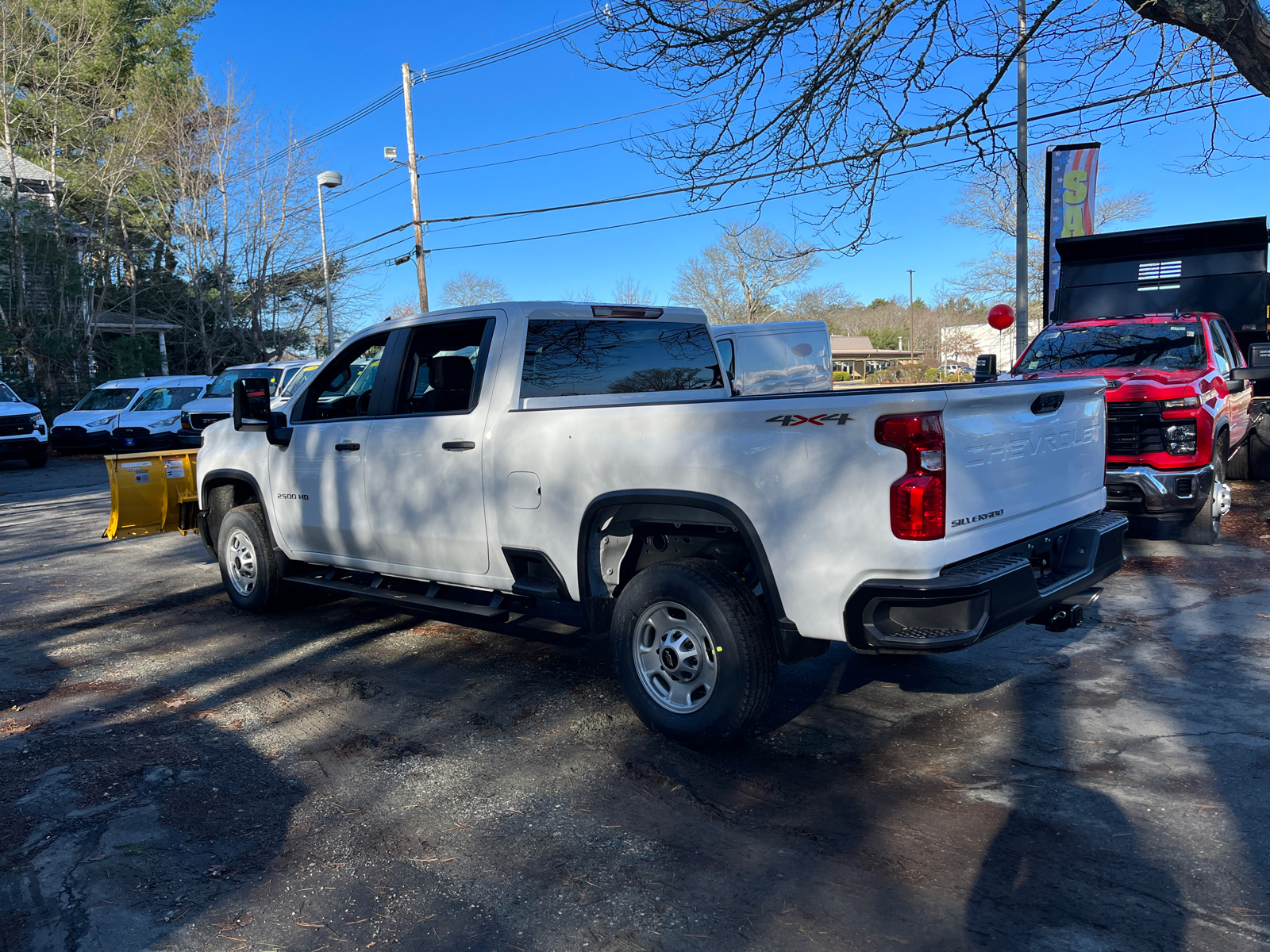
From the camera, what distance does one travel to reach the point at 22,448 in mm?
20281

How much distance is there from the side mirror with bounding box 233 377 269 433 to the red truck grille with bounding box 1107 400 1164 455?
22.1 feet

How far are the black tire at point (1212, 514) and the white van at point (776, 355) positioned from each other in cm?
602

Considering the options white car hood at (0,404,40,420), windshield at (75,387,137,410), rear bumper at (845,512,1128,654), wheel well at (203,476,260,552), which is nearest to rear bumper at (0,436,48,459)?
white car hood at (0,404,40,420)

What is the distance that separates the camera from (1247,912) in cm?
286

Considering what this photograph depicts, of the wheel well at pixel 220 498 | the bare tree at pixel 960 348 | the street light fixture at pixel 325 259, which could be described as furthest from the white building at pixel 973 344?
the wheel well at pixel 220 498

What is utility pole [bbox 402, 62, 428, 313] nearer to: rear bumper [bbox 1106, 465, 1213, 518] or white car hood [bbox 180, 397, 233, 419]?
white car hood [bbox 180, 397, 233, 419]

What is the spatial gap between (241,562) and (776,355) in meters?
9.48

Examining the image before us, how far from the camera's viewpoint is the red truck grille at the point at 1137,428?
7918 mm

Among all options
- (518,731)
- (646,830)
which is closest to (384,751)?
(518,731)

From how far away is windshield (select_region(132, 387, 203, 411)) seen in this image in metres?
23.1

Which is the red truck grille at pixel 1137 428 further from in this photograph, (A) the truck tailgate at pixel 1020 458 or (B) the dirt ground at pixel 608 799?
→ (A) the truck tailgate at pixel 1020 458

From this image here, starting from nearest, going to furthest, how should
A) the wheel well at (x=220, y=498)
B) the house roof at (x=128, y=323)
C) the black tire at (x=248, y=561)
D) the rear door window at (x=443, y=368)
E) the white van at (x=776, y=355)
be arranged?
the rear door window at (x=443, y=368), the black tire at (x=248, y=561), the wheel well at (x=220, y=498), the white van at (x=776, y=355), the house roof at (x=128, y=323)

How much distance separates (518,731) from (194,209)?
33.5 m

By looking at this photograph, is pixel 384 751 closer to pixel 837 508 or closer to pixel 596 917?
pixel 596 917
